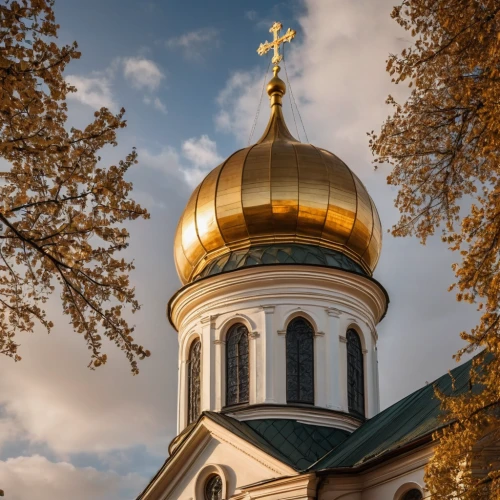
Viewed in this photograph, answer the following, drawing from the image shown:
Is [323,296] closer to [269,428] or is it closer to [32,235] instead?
[269,428]

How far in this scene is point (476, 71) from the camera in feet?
29.1

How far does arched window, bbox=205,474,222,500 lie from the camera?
1719cm

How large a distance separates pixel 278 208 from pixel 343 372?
3295 mm

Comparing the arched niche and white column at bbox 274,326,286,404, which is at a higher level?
white column at bbox 274,326,286,404

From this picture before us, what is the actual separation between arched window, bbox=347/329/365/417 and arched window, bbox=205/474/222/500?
3127 mm

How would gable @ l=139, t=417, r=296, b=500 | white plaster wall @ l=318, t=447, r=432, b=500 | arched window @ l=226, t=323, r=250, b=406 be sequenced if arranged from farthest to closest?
arched window @ l=226, t=323, r=250, b=406
gable @ l=139, t=417, r=296, b=500
white plaster wall @ l=318, t=447, r=432, b=500

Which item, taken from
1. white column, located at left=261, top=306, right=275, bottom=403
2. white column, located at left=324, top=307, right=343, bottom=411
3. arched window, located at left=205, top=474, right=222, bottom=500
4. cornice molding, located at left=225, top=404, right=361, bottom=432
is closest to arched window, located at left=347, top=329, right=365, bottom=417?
white column, located at left=324, top=307, right=343, bottom=411

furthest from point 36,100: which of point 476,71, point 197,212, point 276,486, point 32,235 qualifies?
point 197,212

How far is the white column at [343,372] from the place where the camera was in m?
19.0

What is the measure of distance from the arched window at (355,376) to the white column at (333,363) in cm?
43

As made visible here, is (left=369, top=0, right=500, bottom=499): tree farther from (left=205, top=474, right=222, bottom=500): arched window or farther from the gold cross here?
the gold cross

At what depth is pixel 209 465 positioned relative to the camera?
56.9 feet

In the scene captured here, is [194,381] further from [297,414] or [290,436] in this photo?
[290,436]

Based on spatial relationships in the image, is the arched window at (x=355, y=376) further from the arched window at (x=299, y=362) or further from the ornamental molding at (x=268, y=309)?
the ornamental molding at (x=268, y=309)
